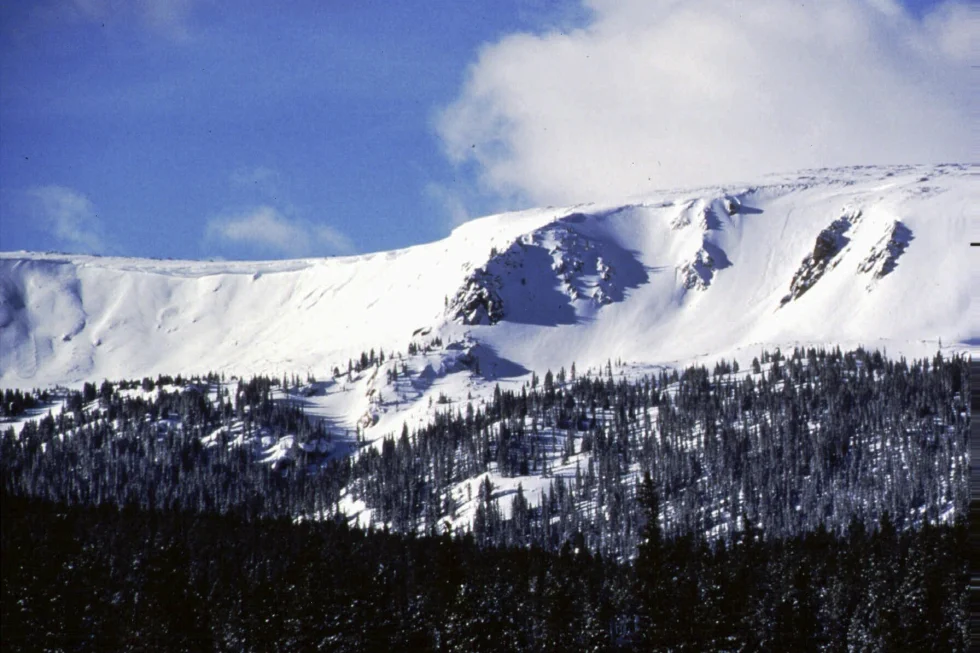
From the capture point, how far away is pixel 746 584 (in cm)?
12762

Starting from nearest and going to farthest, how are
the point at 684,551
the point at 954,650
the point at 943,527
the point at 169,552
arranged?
the point at 954,650, the point at 169,552, the point at 684,551, the point at 943,527

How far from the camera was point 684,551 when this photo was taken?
144125 millimetres

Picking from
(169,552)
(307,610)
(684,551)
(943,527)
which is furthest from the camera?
(943,527)

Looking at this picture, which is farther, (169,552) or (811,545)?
(811,545)

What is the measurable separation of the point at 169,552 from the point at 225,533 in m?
46.6

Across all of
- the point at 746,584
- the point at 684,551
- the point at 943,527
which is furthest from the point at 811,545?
the point at 746,584

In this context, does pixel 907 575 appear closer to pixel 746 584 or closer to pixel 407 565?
pixel 746 584

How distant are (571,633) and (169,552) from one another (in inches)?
1530

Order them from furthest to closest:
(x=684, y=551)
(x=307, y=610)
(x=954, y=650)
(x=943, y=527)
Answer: (x=943, y=527) → (x=684, y=551) → (x=954, y=650) → (x=307, y=610)

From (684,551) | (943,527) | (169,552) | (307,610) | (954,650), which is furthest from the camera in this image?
(943,527)

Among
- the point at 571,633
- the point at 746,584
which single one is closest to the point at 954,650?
the point at 746,584

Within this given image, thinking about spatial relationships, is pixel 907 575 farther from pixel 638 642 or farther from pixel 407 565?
pixel 407 565

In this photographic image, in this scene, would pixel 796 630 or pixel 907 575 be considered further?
pixel 907 575

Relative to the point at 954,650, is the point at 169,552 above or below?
above
